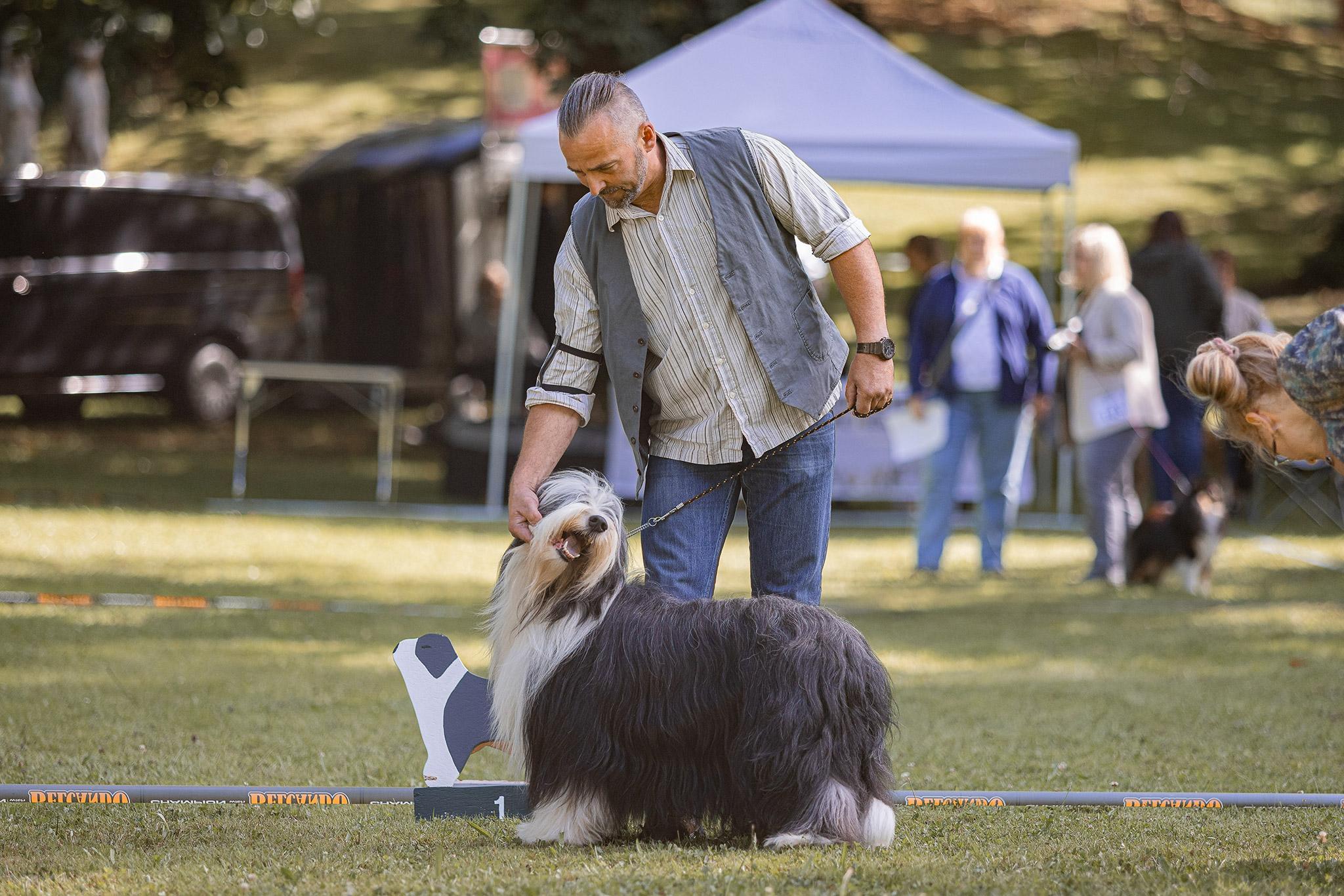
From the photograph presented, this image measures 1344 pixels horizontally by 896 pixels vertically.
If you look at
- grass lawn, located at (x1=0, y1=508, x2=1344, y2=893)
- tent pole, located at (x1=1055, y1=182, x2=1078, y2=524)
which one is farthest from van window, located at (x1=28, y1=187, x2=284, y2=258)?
tent pole, located at (x1=1055, y1=182, x2=1078, y2=524)

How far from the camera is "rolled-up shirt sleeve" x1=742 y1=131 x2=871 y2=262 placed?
3.55 metres

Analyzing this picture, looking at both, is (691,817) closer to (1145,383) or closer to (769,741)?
(769,741)

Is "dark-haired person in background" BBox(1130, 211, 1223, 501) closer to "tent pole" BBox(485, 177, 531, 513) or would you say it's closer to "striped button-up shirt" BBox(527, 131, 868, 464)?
"tent pole" BBox(485, 177, 531, 513)

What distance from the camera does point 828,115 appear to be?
1009 centimetres

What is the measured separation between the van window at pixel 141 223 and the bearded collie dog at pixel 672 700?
39.0 feet

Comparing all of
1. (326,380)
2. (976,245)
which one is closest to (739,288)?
(976,245)

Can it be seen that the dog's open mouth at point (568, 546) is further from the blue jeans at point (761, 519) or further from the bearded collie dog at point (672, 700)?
the blue jeans at point (761, 519)

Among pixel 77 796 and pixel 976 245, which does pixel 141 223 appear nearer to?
pixel 976 245

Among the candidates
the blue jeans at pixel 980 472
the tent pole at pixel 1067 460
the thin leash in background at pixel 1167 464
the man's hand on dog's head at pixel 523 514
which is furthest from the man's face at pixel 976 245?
the man's hand on dog's head at pixel 523 514

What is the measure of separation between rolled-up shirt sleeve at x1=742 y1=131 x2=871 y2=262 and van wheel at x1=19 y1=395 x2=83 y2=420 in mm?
12264

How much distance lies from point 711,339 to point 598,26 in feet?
34.9

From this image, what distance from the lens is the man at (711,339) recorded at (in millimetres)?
3551

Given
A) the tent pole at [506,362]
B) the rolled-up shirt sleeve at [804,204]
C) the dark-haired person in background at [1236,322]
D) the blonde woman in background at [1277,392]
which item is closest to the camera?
the blonde woman in background at [1277,392]

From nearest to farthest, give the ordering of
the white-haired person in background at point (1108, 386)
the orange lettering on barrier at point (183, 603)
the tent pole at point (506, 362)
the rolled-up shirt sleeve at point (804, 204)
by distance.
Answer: the rolled-up shirt sleeve at point (804, 204)
the orange lettering on barrier at point (183, 603)
the white-haired person in background at point (1108, 386)
the tent pole at point (506, 362)
